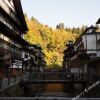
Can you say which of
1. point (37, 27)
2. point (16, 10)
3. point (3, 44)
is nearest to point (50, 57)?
point (37, 27)

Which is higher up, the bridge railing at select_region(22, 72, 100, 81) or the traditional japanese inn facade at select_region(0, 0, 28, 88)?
the traditional japanese inn facade at select_region(0, 0, 28, 88)

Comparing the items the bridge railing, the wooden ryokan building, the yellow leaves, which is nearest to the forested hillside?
the yellow leaves

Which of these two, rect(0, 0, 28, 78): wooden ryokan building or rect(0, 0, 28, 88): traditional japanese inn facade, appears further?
rect(0, 0, 28, 78): wooden ryokan building

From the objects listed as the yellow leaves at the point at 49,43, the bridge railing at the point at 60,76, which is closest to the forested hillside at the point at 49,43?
the yellow leaves at the point at 49,43

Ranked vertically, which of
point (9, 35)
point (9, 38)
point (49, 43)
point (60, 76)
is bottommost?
point (60, 76)

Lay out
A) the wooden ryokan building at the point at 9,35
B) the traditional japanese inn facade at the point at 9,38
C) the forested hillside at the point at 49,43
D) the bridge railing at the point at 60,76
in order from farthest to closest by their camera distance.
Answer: the forested hillside at the point at 49,43, the bridge railing at the point at 60,76, the wooden ryokan building at the point at 9,35, the traditional japanese inn facade at the point at 9,38

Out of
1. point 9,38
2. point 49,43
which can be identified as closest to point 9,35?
point 9,38

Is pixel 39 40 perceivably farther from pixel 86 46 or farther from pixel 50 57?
pixel 86 46

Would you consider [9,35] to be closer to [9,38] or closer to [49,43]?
[9,38]

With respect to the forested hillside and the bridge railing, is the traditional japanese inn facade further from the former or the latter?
the forested hillside

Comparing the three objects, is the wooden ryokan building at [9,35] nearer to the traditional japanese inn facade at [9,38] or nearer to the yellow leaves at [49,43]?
the traditional japanese inn facade at [9,38]

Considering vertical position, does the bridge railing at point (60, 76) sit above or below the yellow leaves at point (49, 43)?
below

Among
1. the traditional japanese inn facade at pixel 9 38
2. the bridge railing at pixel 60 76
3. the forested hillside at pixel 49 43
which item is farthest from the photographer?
the forested hillside at pixel 49 43

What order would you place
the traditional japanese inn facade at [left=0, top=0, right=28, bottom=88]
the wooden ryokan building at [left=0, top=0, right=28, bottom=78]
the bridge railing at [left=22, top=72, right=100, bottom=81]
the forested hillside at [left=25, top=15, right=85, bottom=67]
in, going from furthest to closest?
1. the forested hillside at [left=25, top=15, right=85, bottom=67]
2. the bridge railing at [left=22, top=72, right=100, bottom=81]
3. the wooden ryokan building at [left=0, top=0, right=28, bottom=78]
4. the traditional japanese inn facade at [left=0, top=0, right=28, bottom=88]
